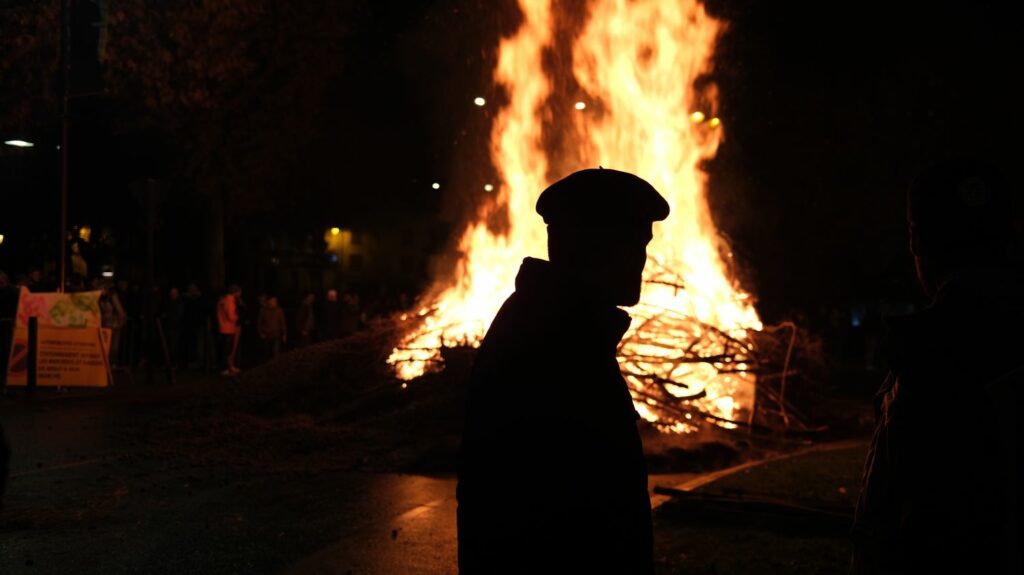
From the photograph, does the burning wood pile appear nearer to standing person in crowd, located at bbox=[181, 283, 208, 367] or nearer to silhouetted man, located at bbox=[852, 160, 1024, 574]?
standing person in crowd, located at bbox=[181, 283, 208, 367]

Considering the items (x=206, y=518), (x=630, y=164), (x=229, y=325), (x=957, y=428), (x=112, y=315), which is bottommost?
(x=206, y=518)

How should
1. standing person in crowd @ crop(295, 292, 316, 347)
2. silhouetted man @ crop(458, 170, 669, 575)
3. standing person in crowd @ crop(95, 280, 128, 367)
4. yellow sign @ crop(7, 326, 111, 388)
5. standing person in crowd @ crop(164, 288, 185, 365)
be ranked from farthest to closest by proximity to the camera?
standing person in crowd @ crop(295, 292, 316, 347)
standing person in crowd @ crop(164, 288, 185, 365)
standing person in crowd @ crop(95, 280, 128, 367)
yellow sign @ crop(7, 326, 111, 388)
silhouetted man @ crop(458, 170, 669, 575)

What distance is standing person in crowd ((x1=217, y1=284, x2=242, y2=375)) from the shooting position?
18953 mm

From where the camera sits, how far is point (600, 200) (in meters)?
2.02

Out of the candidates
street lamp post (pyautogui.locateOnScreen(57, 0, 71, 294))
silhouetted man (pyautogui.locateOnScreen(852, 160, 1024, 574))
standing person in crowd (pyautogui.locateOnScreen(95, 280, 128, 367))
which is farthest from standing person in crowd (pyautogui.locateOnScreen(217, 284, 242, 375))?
silhouetted man (pyautogui.locateOnScreen(852, 160, 1024, 574))

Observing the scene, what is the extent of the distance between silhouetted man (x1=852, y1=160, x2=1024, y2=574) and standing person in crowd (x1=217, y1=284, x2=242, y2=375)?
17.8 metres

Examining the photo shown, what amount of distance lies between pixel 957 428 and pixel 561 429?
0.85 m

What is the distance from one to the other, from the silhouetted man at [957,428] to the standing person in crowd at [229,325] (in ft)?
58.5

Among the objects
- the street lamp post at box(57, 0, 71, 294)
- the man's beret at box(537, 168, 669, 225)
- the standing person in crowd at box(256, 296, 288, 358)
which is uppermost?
the street lamp post at box(57, 0, 71, 294)

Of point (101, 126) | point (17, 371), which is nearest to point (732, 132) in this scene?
point (17, 371)

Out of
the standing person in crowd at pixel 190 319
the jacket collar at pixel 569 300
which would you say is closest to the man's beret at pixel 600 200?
the jacket collar at pixel 569 300

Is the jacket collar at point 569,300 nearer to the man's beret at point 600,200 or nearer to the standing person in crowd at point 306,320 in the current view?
the man's beret at point 600,200

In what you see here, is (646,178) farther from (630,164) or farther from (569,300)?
(569,300)

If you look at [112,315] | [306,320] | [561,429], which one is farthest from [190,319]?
[561,429]
